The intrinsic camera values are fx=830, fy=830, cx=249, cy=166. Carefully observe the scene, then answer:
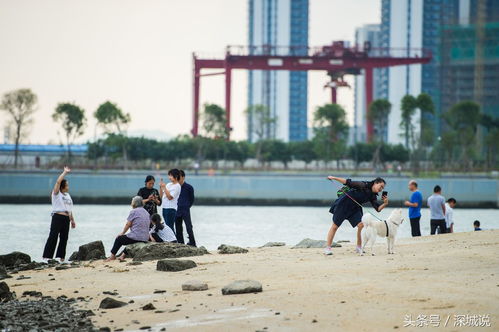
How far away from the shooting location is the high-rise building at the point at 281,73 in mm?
158000

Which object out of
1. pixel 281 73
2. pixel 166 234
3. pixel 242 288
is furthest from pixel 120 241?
pixel 281 73

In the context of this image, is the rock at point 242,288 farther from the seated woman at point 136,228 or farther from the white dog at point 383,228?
the seated woman at point 136,228

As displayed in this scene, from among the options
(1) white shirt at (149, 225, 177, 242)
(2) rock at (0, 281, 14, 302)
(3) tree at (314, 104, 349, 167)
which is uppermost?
(3) tree at (314, 104, 349, 167)

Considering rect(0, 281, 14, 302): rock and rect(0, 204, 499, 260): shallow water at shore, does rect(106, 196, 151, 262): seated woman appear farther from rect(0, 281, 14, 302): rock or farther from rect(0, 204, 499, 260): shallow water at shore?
rect(0, 204, 499, 260): shallow water at shore

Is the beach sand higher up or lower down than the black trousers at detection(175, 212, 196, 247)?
lower down

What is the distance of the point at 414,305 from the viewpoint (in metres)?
7.96

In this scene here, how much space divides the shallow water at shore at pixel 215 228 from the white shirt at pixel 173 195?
4319mm

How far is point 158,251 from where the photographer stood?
1275 centimetres

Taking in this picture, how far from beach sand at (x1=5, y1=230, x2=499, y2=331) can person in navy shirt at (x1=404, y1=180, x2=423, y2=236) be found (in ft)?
7.69

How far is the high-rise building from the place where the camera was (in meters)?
158

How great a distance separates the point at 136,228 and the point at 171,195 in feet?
2.98

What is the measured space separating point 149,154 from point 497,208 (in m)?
43.1

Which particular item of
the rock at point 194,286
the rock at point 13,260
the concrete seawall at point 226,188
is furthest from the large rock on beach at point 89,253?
the concrete seawall at point 226,188

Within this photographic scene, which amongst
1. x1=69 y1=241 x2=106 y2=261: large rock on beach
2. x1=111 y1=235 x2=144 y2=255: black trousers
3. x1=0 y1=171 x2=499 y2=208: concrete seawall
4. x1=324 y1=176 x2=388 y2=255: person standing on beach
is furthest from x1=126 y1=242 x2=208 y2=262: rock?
x1=0 y1=171 x2=499 y2=208: concrete seawall
